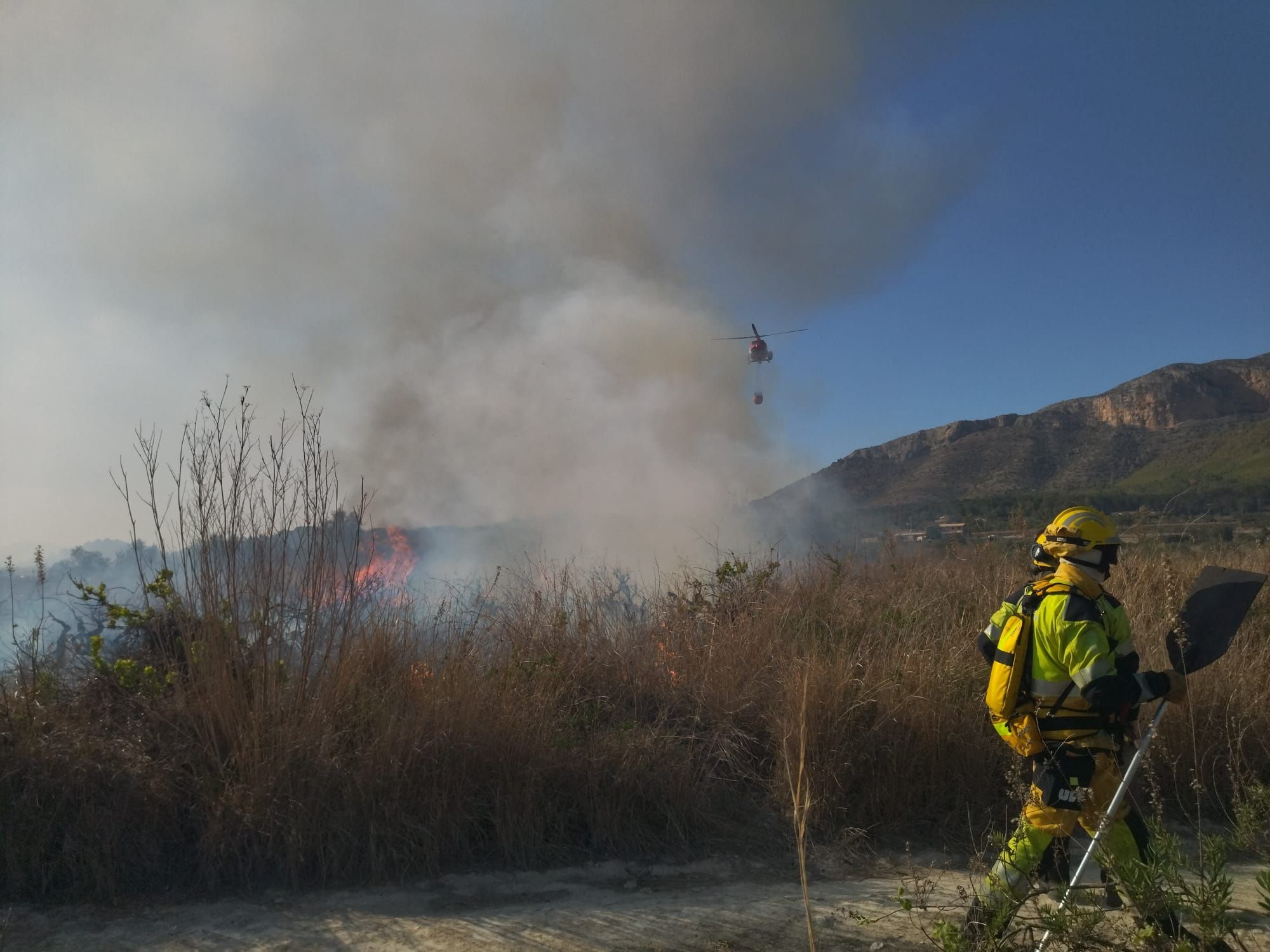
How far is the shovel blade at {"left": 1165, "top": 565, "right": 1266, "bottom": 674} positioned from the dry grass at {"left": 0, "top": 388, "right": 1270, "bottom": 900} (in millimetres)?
736

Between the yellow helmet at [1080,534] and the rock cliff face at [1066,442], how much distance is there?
2159 centimetres

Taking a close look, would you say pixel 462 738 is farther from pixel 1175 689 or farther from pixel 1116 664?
pixel 1175 689

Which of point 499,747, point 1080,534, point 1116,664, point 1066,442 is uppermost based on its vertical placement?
point 1066,442

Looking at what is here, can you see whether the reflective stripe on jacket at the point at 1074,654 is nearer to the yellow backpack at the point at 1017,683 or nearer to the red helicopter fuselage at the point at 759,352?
the yellow backpack at the point at 1017,683

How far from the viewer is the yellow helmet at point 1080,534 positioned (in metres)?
3.44

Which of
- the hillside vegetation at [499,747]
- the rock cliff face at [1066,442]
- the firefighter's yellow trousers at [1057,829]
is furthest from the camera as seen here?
the rock cliff face at [1066,442]

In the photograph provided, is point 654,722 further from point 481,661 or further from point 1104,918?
point 1104,918

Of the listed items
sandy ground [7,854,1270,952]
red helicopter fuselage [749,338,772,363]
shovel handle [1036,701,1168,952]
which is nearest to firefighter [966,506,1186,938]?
shovel handle [1036,701,1168,952]

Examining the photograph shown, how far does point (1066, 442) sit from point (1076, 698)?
137ft

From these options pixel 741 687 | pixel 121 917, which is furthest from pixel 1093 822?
pixel 121 917

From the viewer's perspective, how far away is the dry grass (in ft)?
13.5

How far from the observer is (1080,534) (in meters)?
3.45

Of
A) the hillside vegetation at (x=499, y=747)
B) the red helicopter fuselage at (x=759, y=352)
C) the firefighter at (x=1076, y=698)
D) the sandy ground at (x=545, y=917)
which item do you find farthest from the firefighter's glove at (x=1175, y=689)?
the red helicopter fuselage at (x=759, y=352)

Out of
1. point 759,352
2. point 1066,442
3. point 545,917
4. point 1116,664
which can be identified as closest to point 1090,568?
point 1116,664
